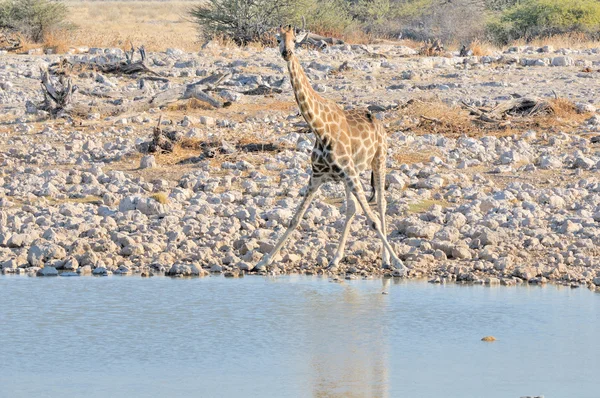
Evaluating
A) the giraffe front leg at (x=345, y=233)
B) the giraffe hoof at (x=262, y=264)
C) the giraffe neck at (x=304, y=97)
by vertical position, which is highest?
the giraffe neck at (x=304, y=97)

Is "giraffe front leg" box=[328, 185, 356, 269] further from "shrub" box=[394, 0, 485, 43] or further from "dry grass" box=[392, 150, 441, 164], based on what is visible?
"shrub" box=[394, 0, 485, 43]

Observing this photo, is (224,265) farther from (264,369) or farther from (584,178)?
(584,178)

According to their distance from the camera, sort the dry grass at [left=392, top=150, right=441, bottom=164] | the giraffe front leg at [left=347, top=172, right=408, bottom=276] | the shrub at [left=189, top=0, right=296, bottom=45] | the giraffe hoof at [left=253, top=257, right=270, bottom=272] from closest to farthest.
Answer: the giraffe front leg at [left=347, top=172, right=408, bottom=276], the giraffe hoof at [left=253, top=257, right=270, bottom=272], the dry grass at [left=392, top=150, right=441, bottom=164], the shrub at [left=189, top=0, right=296, bottom=45]

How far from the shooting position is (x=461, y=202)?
1117 cm

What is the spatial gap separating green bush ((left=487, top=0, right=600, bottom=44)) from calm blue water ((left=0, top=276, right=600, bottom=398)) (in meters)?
22.4

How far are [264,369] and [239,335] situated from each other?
85 cm

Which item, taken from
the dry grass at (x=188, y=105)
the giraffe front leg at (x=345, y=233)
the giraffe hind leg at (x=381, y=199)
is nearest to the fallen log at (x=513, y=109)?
the dry grass at (x=188, y=105)

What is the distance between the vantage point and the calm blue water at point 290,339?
5711 mm

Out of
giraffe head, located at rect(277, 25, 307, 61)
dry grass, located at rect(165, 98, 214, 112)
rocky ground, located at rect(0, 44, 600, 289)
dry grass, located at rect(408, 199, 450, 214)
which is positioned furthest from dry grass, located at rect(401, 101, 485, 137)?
giraffe head, located at rect(277, 25, 307, 61)

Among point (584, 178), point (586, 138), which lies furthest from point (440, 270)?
point (586, 138)

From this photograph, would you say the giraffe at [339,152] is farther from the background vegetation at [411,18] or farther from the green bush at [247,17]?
the background vegetation at [411,18]

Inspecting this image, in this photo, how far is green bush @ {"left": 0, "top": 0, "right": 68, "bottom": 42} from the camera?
1086 inches

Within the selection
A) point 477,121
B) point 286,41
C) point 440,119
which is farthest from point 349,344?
point 477,121

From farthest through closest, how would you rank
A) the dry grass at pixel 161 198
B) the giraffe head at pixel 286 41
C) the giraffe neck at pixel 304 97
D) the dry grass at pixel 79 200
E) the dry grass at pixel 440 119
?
the dry grass at pixel 440 119 < the dry grass at pixel 79 200 < the dry grass at pixel 161 198 < the giraffe neck at pixel 304 97 < the giraffe head at pixel 286 41
